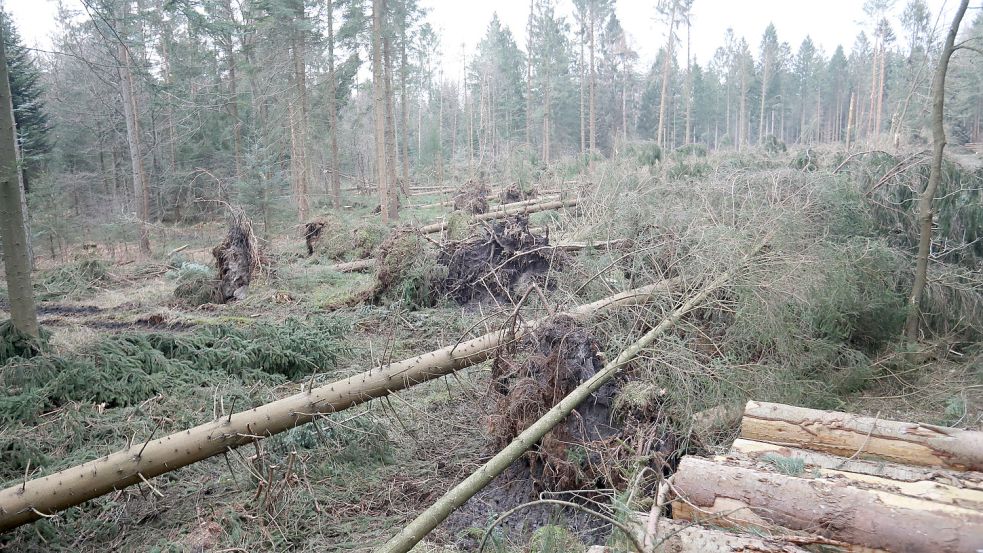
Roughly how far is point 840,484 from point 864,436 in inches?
34.0

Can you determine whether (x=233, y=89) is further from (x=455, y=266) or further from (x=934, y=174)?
(x=934, y=174)

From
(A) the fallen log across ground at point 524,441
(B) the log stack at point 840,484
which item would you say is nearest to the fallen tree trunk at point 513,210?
(A) the fallen log across ground at point 524,441

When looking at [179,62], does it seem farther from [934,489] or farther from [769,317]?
A: [934,489]

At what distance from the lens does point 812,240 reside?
6785 mm

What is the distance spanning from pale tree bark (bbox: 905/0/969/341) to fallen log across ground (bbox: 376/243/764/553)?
2304mm

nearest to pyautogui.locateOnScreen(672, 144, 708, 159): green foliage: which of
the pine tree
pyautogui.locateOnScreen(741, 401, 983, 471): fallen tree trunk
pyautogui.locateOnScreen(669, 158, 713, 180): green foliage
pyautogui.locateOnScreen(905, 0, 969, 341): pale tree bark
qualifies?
pyautogui.locateOnScreen(669, 158, 713, 180): green foliage

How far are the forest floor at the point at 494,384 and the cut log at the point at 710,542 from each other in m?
0.35

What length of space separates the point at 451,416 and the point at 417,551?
2.14m

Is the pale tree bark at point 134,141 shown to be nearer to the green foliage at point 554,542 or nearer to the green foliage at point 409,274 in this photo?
the green foliage at point 409,274

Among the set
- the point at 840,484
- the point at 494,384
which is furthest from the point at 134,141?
the point at 840,484

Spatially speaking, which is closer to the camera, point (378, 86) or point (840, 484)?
point (840, 484)

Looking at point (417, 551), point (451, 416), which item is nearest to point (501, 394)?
point (451, 416)

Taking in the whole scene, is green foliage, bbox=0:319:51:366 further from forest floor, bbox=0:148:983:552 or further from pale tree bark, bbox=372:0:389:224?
pale tree bark, bbox=372:0:389:224

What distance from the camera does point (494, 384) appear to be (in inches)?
194
